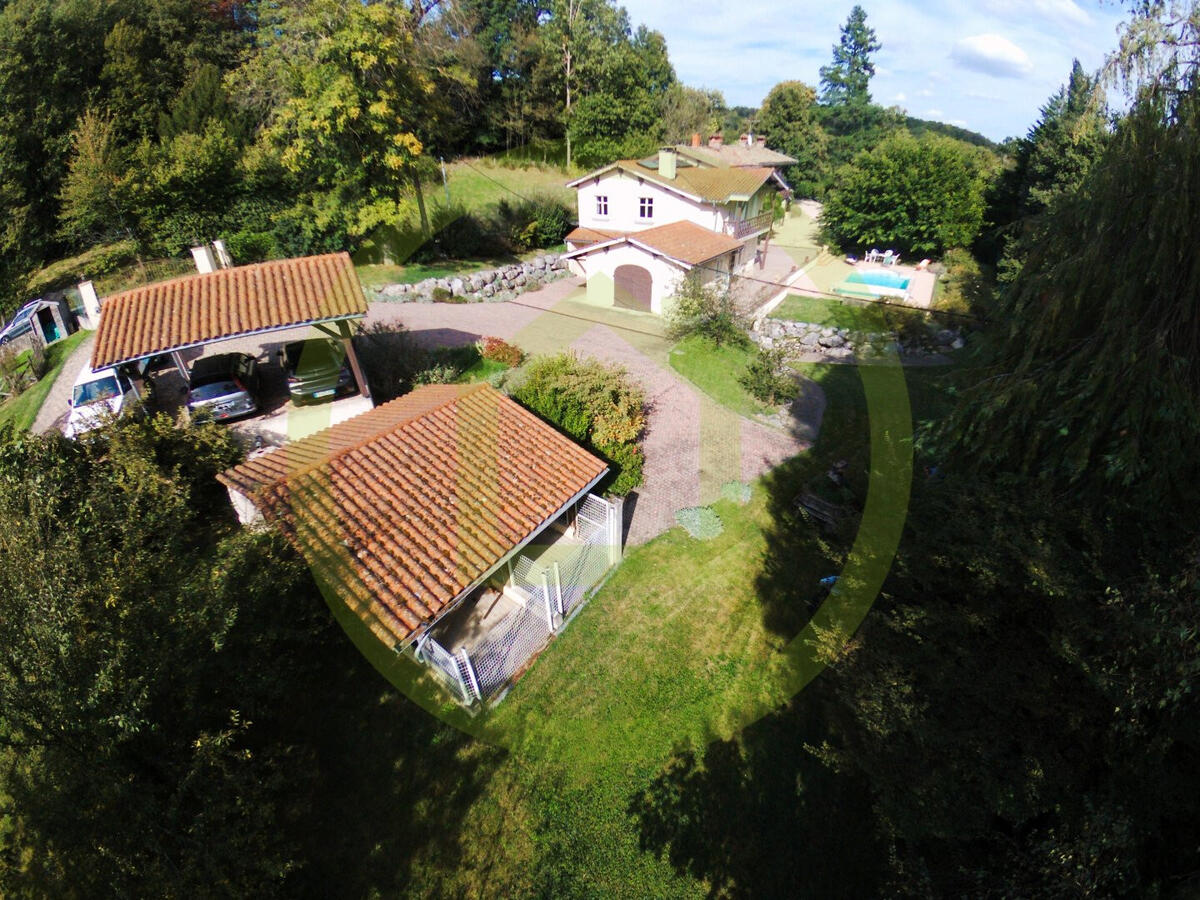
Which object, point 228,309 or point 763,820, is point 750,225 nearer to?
point 228,309

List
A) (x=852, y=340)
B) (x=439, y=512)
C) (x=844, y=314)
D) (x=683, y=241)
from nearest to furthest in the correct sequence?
(x=439, y=512), (x=852, y=340), (x=844, y=314), (x=683, y=241)

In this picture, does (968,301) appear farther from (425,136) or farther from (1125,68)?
(425,136)

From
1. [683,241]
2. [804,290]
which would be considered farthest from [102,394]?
[804,290]

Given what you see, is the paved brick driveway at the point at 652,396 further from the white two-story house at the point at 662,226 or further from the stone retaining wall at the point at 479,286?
the white two-story house at the point at 662,226

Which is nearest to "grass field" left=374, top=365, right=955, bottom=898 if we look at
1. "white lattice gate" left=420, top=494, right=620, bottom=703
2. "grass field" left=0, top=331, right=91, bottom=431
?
"white lattice gate" left=420, top=494, right=620, bottom=703

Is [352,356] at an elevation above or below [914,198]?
below

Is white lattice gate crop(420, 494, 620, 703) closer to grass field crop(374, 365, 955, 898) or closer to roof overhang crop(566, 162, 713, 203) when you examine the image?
grass field crop(374, 365, 955, 898)

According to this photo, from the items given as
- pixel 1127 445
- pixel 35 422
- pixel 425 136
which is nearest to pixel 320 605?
pixel 1127 445
